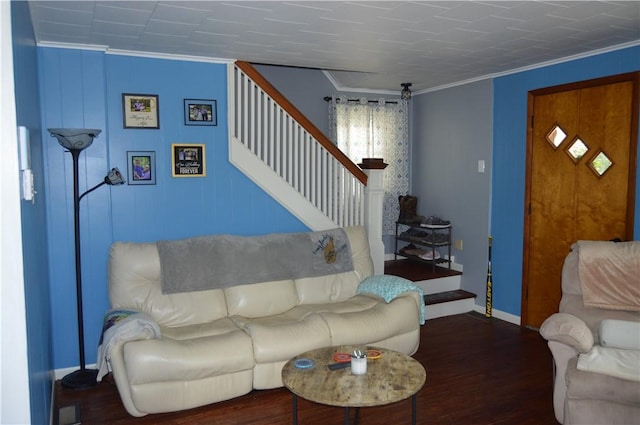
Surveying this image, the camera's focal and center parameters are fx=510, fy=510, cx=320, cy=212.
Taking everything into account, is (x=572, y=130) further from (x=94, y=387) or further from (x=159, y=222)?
(x=94, y=387)

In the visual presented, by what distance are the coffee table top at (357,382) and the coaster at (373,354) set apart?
0.02 m

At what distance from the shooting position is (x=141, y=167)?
157 inches

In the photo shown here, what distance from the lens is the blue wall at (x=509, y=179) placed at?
184 inches

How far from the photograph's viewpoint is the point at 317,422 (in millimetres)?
3027

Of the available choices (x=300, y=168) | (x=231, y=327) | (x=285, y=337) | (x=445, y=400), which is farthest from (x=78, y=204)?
(x=445, y=400)

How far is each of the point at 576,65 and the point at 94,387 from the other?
4.43 meters

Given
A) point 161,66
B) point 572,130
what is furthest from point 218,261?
point 572,130

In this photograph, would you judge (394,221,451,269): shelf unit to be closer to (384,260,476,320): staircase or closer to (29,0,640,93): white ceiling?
(384,260,476,320): staircase

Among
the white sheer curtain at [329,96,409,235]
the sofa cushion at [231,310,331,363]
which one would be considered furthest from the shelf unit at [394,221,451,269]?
the sofa cushion at [231,310,331,363]

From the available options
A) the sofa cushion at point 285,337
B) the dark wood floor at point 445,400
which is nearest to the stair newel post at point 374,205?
the dark wood floor at point 445,400

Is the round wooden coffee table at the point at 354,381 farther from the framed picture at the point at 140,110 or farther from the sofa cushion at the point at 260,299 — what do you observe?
the framed picture at the point at 140,110

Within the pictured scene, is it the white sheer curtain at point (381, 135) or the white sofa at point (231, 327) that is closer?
the white sofa at point (231, 327)

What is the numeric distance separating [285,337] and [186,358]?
643 mm

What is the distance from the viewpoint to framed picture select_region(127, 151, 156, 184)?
3.95m
